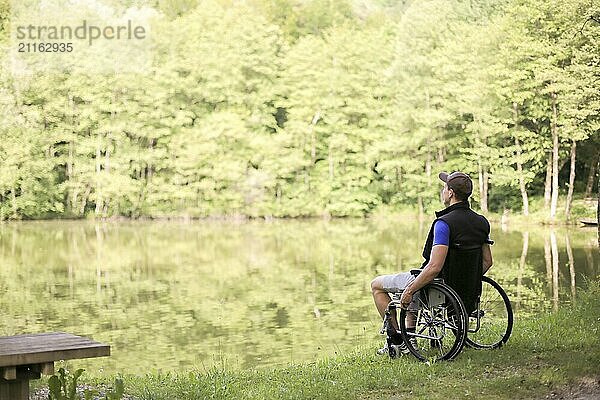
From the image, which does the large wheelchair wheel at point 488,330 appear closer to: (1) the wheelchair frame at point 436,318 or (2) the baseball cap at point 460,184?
(1) the wheelchair frame at point 436,318

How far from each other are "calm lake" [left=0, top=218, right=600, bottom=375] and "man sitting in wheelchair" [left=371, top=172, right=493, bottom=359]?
8.19 feet

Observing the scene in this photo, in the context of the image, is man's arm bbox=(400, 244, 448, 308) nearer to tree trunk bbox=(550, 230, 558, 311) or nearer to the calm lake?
the calm lake

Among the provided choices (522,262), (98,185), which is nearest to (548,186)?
(522,262)

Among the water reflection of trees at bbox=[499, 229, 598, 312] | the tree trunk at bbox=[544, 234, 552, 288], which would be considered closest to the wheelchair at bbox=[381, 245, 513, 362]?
the water reflection of trees at bbox=[499, 229, 598, 312]

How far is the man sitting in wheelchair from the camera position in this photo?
5387 mm

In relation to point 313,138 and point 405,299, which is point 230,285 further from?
point 313,138

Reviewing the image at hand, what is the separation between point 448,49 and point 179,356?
76.8 feet

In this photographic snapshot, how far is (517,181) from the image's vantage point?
28.3 metres

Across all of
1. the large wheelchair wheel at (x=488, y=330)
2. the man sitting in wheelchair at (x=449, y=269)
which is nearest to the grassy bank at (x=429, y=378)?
the large wheelchair wheel at (x=488, y=330)

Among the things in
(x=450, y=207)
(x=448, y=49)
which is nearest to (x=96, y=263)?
(x=450, y=207)

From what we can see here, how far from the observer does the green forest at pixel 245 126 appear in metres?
32.7

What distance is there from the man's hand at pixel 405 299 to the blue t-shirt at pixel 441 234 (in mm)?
329

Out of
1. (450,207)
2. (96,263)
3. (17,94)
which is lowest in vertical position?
(96,263)

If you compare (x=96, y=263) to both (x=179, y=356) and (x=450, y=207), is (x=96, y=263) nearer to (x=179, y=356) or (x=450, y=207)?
(x=179, y=356)
